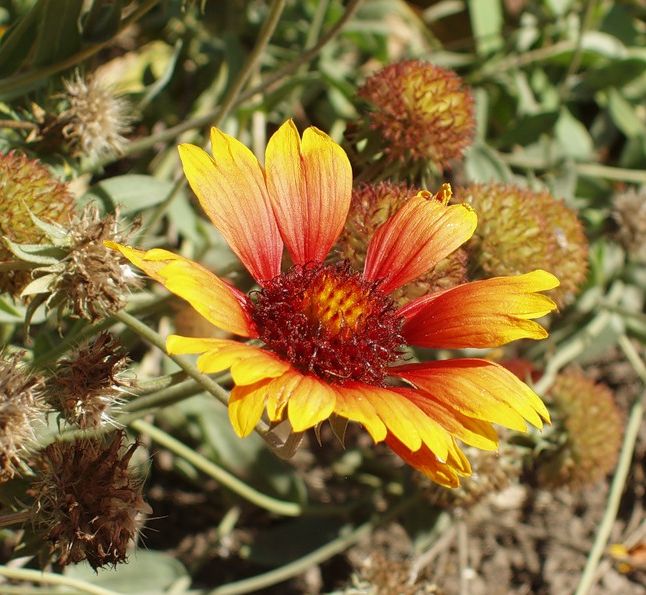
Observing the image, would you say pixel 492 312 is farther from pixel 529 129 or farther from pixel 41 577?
pixel 529 129

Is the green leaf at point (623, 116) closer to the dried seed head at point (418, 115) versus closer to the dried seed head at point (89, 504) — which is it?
the dried seed head at point (418, 115)

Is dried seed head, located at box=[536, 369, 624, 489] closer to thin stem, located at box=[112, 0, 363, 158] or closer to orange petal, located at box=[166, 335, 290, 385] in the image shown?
thin stem, located at box=[112, 0, 363, 158]

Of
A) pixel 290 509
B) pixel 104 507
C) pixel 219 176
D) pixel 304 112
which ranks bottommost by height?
Result: pixel 290 509

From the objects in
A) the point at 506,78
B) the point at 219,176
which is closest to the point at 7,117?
the point at 219,176

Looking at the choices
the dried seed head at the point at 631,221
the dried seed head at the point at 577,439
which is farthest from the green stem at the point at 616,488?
the dried seed head at the point at 631,221

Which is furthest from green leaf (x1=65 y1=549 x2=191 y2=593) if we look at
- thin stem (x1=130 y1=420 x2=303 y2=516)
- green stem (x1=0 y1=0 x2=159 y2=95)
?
green stem (x1=0 y1=0 x2=159 y2=95)

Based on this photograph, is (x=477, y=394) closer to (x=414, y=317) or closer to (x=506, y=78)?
(x=414, y=317)
